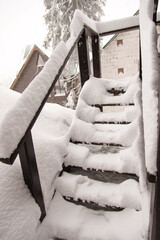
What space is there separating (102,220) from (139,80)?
1.78 meters

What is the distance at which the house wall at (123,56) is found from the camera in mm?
9406

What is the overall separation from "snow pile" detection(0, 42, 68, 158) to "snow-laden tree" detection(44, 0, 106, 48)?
7417mm

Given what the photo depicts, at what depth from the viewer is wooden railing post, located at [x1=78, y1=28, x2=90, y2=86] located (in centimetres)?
258

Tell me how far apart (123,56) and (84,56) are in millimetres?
7818

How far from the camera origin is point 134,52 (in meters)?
9.42

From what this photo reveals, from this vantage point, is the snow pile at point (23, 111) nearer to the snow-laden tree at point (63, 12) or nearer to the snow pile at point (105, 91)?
the snow pile at point (105, 91)

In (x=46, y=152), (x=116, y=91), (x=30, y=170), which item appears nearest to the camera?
(x=30, y=170)

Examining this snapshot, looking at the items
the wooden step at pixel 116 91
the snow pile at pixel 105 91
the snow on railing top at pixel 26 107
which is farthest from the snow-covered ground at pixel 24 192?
the wooden step at pixel 116 91

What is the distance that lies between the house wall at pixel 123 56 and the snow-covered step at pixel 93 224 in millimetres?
9164

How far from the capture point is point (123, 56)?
9.55 metres

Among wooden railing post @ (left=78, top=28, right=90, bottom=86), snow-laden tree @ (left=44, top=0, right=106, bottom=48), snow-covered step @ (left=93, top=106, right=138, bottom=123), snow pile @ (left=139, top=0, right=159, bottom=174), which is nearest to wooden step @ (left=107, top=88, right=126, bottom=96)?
snow-covered step @ (left=93, top=106, right=138, bottom=123)

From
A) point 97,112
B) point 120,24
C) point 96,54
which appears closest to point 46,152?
point 97,112

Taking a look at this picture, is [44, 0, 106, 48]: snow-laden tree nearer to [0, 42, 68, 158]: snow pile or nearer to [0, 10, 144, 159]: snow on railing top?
[0, 10, 144, 159]: snow on railing top

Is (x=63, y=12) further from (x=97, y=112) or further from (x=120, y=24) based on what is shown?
(x=97, y=112)
